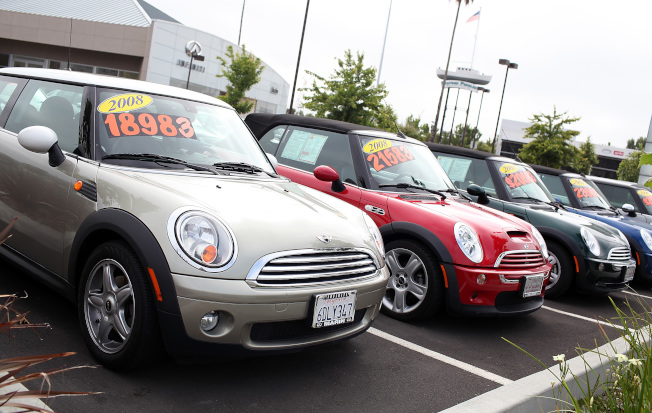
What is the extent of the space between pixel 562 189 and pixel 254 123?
5488 mm

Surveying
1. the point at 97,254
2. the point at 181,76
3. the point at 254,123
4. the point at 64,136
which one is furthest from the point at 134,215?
the point at 181,76

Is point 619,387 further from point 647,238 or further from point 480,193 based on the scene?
point 647,238

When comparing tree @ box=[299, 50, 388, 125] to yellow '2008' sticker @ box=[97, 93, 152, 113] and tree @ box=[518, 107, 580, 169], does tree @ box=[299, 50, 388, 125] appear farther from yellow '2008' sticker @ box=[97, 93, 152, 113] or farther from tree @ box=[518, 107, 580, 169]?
yellow '2008' sticker @ box=[97, 93, 152, 113]

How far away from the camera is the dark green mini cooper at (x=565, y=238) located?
266 inches

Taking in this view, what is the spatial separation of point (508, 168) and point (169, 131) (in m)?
5.43

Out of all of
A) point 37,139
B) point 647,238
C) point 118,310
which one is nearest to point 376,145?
point 37,139

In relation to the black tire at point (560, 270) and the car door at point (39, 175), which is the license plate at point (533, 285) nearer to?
the black tire at point (560, 270)

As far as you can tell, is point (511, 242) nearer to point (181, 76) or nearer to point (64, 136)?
point (64, 136)

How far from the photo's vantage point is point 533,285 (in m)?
5.05

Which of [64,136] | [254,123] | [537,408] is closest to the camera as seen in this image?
[537,408]

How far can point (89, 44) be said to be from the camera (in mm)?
41250

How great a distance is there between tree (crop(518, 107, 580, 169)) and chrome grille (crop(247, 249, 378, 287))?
2488cm

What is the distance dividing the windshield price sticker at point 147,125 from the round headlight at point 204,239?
1104 millimetres

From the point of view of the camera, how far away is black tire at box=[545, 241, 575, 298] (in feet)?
22.4
